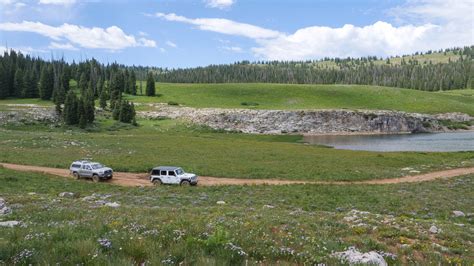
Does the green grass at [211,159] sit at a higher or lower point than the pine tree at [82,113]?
lower

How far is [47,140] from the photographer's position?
64562 mm

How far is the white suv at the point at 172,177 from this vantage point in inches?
1480

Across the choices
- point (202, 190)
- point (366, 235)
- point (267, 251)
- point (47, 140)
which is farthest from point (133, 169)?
point (267, 251)

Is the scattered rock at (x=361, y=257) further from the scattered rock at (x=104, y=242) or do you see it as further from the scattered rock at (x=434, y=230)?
the scattered rock at (x=434, y=230)

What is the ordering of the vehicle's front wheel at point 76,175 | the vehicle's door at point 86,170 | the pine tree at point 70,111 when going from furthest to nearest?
the pine tree at point 70,111
the vehicle's front wheel at point 76,175
the vehicle's door at point 86,170

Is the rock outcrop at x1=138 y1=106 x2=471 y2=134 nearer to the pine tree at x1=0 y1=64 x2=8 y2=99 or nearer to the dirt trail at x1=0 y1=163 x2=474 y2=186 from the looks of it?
the pine tree at x1=0 y1=64 x2=8 y2=99

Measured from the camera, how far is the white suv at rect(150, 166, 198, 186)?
3759 centimetres

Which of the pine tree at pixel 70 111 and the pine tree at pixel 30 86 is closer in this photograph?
the pine tree at pixel 70 111

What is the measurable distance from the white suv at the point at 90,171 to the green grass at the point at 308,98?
363ft

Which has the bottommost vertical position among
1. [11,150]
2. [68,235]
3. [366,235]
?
[11,150]

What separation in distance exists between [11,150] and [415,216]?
5516cm

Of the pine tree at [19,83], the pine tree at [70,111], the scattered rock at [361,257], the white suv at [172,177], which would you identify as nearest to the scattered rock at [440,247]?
the scattered rock at [361,257]

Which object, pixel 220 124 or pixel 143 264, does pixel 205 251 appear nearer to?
pixel 143 264

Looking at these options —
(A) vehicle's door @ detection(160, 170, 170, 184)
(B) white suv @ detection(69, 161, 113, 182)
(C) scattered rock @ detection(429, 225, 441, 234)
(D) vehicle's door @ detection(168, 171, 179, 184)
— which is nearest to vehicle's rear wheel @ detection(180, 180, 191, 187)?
(D) vehicle's door @ detection(168, 171, 179, 184)
